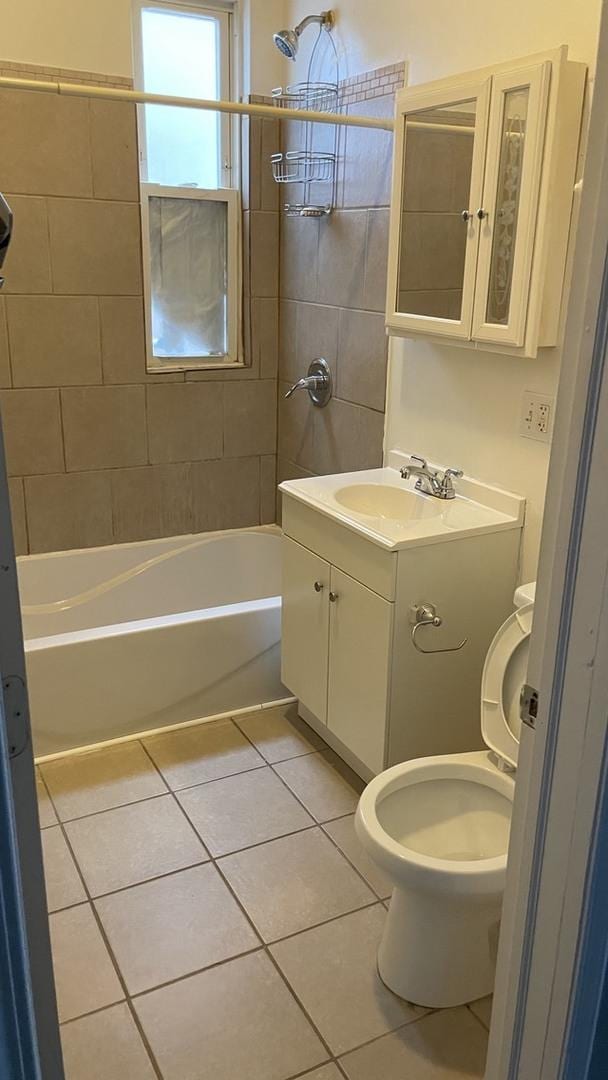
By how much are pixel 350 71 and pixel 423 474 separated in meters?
1.38

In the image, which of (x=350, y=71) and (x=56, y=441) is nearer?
(x=350, y=71)

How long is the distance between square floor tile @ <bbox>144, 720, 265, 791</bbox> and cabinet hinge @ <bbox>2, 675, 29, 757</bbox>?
1.69 m

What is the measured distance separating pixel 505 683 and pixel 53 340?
81.3 inches

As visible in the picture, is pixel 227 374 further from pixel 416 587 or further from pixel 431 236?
pixel 416 587

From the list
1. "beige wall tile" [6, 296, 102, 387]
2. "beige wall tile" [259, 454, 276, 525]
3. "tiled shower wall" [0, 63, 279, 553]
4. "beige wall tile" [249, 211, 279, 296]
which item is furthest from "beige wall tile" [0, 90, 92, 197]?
"beige wall tile" [259, 454, 276, 525]

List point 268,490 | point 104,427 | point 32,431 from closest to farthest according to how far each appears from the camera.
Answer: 1. point 32,431
2. point 104,427
3. point 268,490

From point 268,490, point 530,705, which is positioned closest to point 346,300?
point 268,490

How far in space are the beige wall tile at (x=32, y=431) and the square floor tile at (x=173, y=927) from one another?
1678 millimetres

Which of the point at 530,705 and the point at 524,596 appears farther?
the point at 524,596

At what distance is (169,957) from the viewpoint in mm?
1895

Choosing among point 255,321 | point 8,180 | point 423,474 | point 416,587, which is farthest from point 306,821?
point 8,180

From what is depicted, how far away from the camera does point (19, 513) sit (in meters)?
3.21

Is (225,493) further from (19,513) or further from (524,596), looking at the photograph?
(524,596)

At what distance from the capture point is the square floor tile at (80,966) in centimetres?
178
